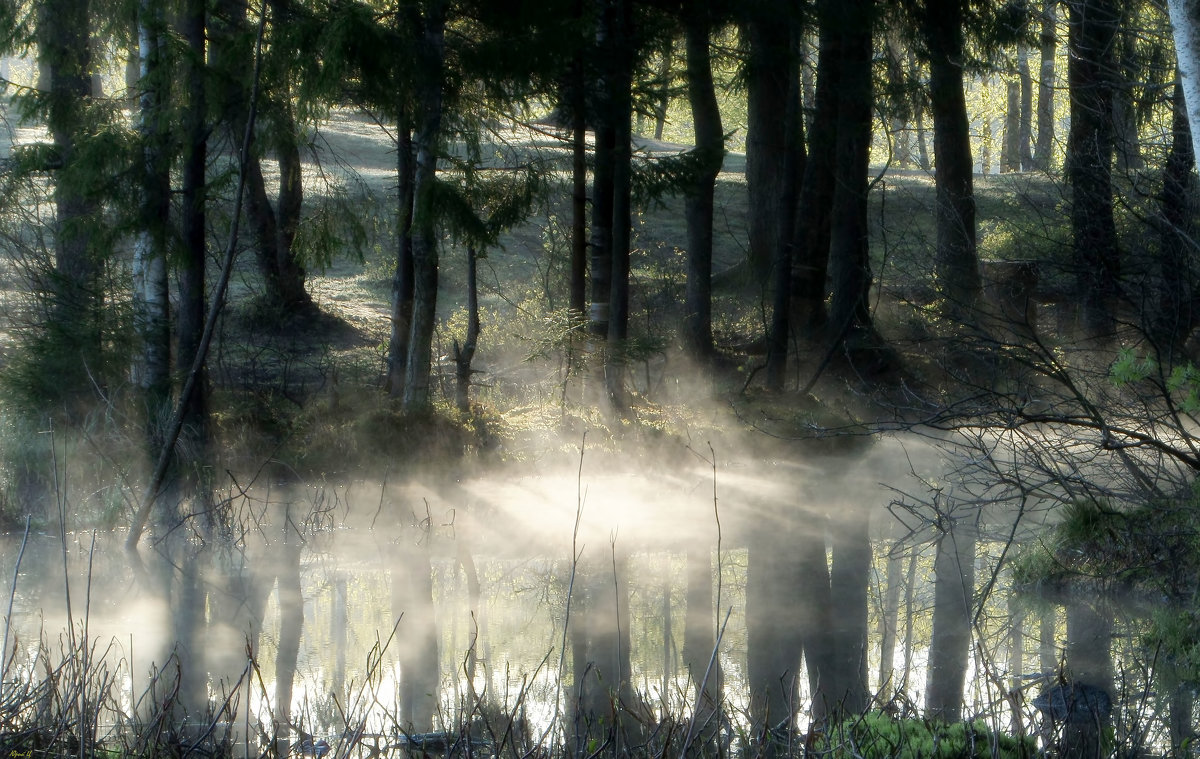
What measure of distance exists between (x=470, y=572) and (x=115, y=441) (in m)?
3.57

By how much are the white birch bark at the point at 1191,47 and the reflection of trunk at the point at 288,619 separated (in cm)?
533

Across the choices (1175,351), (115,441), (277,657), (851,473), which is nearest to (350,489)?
(115,441)

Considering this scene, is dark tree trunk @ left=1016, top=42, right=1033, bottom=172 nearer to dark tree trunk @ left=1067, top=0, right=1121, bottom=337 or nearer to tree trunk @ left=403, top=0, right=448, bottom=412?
dark tree trunk @ left=1067, top=0, right=1121, bottom=337

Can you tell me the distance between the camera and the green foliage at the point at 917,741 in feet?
14.9

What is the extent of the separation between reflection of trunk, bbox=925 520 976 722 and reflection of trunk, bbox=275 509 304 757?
3.68 metres

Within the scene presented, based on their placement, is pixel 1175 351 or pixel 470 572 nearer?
pixel 1175 351

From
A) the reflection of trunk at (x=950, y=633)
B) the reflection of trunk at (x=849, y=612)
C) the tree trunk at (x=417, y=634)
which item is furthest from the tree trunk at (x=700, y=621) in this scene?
the tree trunk at (x=417, y=634)

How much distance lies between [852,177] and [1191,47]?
12.0 metres

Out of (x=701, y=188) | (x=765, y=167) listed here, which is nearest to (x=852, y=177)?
(x=701, y=188)

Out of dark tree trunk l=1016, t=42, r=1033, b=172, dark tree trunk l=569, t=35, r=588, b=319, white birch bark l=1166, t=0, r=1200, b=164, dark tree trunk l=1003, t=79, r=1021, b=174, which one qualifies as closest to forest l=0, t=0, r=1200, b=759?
white birch bark l=1166, t=0, r=1200, b=164

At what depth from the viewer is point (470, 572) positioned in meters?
10.8

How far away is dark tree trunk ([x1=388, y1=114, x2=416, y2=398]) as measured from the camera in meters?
13.1

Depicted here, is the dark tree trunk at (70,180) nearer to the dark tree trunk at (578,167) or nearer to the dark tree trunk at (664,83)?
the dark tree trunk at (578,167)

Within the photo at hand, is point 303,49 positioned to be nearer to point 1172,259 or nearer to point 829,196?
point 1172,259
